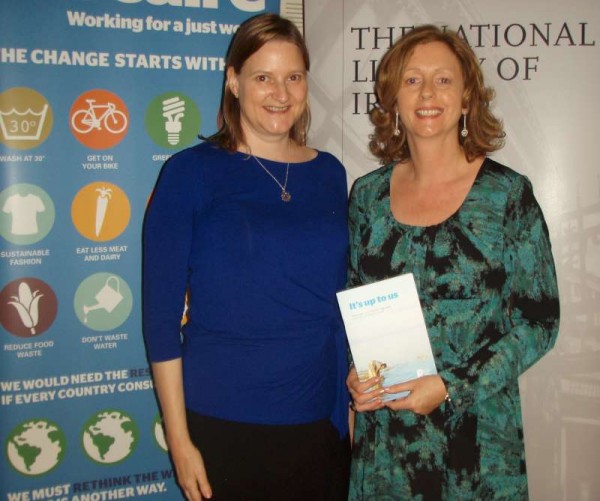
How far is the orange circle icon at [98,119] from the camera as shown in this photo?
7.68ft

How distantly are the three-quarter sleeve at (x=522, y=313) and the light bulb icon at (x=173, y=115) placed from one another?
1.55 meters

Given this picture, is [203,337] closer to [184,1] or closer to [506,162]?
[184,1]

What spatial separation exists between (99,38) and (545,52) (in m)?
2.17

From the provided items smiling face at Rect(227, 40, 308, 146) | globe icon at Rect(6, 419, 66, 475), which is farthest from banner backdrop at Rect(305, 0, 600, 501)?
globe icon at Rect(6, 419, 66, 475)

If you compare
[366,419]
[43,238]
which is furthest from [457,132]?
[43,238]

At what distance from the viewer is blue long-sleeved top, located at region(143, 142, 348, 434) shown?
5.49 ft

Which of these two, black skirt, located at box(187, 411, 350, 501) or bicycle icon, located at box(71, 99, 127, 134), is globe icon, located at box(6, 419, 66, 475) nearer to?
black skirt, located at box(187, 411, 350, 501)

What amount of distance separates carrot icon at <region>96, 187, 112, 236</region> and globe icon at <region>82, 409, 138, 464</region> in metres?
0.89

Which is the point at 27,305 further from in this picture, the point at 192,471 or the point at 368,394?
the point at 368,394

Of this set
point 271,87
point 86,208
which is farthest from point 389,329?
point 86,208

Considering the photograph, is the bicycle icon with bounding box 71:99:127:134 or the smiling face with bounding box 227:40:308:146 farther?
the bicycle icon with bounding box 71:99:127:134

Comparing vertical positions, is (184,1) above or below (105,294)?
above

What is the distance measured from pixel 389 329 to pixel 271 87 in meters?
0.90

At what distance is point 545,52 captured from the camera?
2643mm
